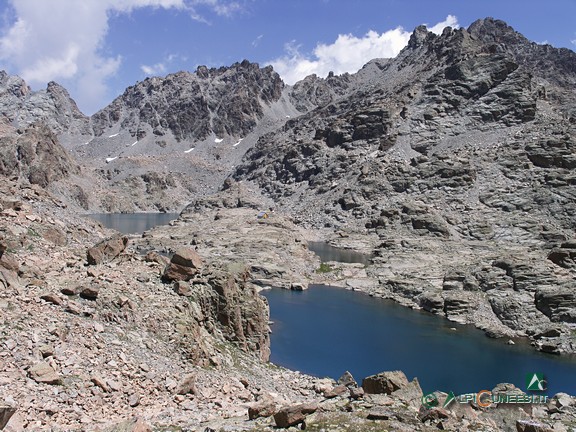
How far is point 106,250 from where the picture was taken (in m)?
30.5

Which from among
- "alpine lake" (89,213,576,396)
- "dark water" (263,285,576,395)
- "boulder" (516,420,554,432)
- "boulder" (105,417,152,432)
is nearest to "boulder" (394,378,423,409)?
"boulder" (516,420,554,432)

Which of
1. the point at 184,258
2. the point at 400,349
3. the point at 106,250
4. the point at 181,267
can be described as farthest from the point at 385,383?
the point at 400,349

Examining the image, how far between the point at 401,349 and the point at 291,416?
4681cm

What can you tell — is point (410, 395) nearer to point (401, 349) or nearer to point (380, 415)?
point (380, 415)

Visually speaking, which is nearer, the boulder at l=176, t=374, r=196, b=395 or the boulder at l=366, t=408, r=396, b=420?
the boulder at l=366, t=408, r=396, b=420

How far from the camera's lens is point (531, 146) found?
504ft

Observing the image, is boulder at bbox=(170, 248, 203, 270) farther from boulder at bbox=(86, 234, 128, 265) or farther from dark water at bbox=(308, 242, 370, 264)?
dark water at bbox=(308, 242, 370, 264)

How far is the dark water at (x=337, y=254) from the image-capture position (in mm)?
115125

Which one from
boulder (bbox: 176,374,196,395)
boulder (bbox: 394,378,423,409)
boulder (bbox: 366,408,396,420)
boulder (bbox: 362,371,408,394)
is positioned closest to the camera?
boulder (bbox: 366,408,396,420)

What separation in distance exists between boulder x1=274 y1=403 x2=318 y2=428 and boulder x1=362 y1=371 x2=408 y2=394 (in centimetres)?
651

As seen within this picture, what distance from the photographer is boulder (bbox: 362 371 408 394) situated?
21.3m

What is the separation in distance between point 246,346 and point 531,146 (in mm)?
148384

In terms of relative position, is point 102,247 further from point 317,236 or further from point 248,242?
point 317,236

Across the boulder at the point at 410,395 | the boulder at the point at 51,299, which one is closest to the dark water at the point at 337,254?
the boulder at the point at 410,395
